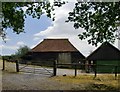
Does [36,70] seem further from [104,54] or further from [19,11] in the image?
[104,54]

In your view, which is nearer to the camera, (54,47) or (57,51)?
(57,51)

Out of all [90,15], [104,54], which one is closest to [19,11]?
[90,15]

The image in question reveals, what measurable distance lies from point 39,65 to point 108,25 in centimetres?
1082

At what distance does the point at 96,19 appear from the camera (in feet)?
46.6

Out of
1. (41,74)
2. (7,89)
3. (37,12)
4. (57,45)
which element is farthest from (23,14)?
(57,45)

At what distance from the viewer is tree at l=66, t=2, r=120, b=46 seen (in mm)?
13805

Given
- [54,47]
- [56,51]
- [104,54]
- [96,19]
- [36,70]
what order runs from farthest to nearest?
[54,47] < [56,51] < [104,54] < [36,70] < [96,19]

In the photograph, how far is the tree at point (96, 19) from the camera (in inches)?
543

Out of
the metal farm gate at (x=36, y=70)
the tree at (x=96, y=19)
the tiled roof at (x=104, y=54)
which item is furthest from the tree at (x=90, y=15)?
the tiled roof at (x=104, y=54)

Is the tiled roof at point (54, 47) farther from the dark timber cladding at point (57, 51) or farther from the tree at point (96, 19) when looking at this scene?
the tree at point (96, 19)

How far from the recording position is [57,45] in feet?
151

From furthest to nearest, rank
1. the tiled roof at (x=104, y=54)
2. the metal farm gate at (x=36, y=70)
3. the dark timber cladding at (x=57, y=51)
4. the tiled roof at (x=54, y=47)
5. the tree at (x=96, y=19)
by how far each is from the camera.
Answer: the tiled roof at (x=54, y=47)
the dark timber cladding at (x=57, y=51)
the tiled roof at (x=104, y=54)
the metal farm gate at (x=36, y=70)
the tree at (x=96, y=19)

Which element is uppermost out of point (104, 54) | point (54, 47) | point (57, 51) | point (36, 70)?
point (54, 47)

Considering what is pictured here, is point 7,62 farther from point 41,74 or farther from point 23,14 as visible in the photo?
point 23,14
